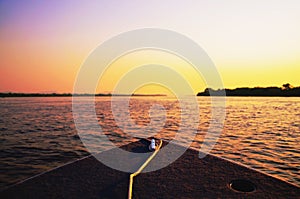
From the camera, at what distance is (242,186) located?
8.28 m

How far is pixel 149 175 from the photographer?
926cm

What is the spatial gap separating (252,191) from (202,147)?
907 centimetres

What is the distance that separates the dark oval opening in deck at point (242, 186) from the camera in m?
8.04

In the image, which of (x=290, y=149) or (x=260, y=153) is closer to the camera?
(x=260, y=153)

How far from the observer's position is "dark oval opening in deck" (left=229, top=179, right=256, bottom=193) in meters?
8.04

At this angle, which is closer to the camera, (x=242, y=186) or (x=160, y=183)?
(x=242, y=186)

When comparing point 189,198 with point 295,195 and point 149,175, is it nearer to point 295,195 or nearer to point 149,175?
A: point 149,175

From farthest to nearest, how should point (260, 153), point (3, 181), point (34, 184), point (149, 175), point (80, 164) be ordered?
point (260, 153) < point (80, 164) < point (3, 181) < point (149, 175) < point (34, 184)

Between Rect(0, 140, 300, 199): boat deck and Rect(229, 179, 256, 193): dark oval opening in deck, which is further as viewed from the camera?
Rect(229, 179, 256, 193): dark oval opening in deck

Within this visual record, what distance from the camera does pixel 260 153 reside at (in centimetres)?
1564

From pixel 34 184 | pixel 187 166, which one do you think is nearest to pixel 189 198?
pixel 187 166

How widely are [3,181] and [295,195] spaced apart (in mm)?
11504

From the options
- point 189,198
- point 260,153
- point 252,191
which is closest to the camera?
point 189,198

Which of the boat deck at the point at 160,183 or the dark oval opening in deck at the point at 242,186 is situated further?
the dark oval opening in deck at the point at 242,186
